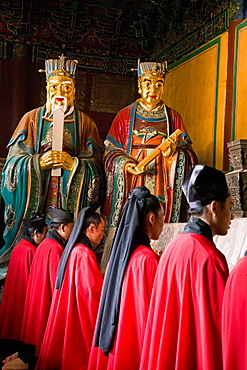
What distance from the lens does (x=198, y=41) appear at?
8242mm

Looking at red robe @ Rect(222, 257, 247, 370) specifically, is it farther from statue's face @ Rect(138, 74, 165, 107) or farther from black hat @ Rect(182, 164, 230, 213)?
statue's face @ Rect(138, 74, 165, 107)

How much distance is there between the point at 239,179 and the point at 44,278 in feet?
6.12

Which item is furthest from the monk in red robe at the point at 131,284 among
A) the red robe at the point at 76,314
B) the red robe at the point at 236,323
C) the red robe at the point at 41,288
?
the red robe at the point at 41,288

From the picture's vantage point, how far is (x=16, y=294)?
6109 millimetres

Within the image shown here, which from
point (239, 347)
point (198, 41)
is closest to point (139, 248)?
point (239, 347)

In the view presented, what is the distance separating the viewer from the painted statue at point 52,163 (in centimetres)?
700

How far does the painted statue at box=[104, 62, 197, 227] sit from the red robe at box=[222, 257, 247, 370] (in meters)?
4.54

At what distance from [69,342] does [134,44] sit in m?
6.26

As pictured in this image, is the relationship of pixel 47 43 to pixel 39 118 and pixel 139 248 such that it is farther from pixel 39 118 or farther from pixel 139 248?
pixel 139 248

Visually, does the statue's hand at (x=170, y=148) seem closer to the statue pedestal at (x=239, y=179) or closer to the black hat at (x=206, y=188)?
the statue pedestal at (x=239, y=179)

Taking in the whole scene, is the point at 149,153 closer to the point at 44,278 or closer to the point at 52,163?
the point at 52,163

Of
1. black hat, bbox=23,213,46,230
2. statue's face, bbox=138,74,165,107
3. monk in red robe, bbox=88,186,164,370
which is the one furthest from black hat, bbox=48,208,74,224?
statue's face, bbox=138,74,165,107

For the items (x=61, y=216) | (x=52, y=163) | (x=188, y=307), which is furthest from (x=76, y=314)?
(x=52, y=163)

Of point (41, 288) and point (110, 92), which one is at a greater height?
point (110, 92)
